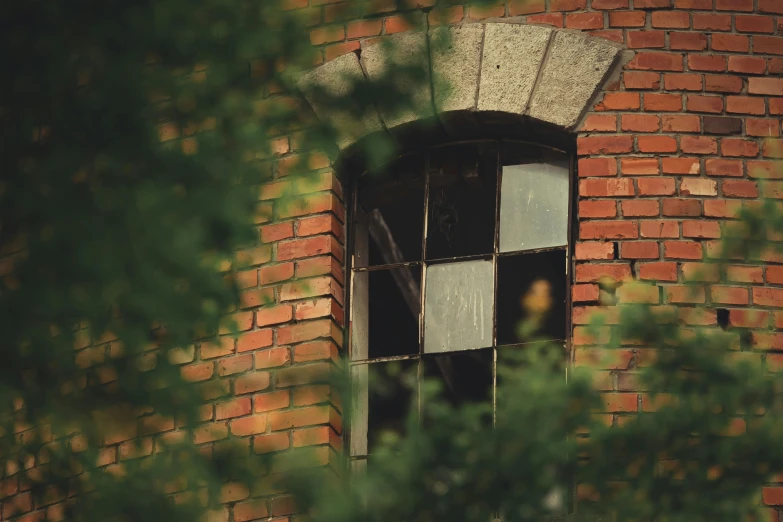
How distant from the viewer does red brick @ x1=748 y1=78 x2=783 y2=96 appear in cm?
518

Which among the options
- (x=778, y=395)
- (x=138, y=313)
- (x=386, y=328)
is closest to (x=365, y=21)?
(x=386, y=328)

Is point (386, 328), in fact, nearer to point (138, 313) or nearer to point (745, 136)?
point (745, 136)

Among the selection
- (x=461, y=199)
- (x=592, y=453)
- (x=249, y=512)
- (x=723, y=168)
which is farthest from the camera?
(x=461, y=199)

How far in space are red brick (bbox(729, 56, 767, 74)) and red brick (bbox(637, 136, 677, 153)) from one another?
1.29 feet

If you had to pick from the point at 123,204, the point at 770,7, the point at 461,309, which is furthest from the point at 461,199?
the point at 123,204

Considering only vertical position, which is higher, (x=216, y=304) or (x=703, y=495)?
(x=216, y=304)

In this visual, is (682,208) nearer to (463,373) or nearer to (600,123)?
(600,123)

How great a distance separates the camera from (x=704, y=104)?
516 cm

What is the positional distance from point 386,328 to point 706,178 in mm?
1397

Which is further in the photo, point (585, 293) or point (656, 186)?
A: point (656, 186)

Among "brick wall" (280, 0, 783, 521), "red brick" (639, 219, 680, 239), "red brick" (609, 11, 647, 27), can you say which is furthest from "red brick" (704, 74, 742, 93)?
"red brick" (639, 219, 680, 239)

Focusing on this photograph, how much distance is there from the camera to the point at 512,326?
531cm

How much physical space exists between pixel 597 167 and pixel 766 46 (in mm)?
847

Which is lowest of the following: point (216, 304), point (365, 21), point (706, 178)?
point (216, 304)
